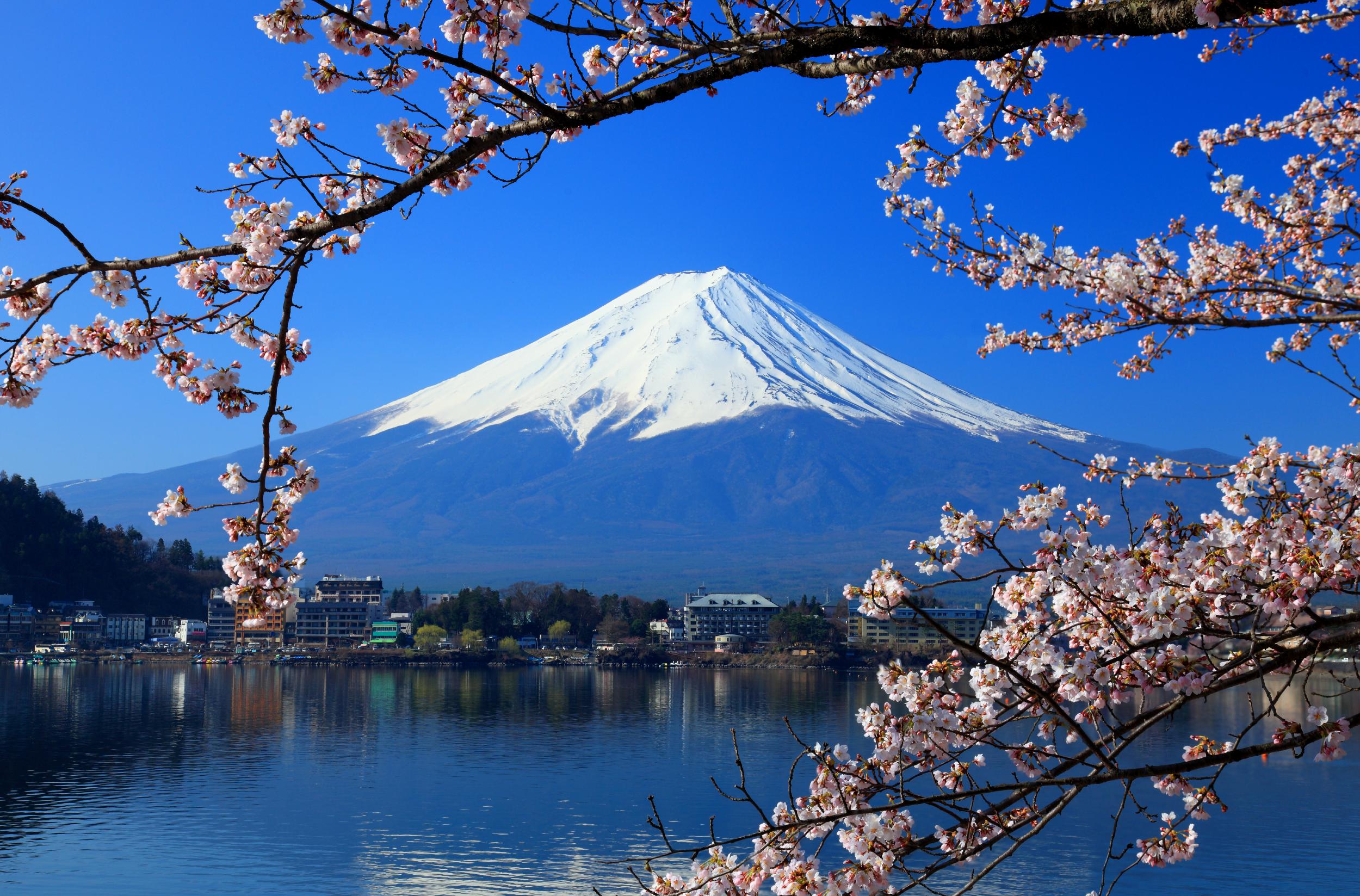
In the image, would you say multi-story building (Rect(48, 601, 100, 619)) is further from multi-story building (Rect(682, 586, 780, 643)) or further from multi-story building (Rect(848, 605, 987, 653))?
multi-story building (Rect(848, 605, 987, 653))

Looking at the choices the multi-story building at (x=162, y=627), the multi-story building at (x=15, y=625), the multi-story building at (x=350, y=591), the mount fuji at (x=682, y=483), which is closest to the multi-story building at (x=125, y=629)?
the multi-story building at (x=162, y=627)

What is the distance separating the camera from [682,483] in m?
173

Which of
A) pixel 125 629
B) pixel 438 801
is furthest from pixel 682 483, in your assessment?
pixel 438 801

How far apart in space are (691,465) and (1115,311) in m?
172

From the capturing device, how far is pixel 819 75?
2646mm

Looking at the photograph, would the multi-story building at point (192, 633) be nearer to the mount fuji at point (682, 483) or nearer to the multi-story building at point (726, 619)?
the multi-story building at point (726, 619)

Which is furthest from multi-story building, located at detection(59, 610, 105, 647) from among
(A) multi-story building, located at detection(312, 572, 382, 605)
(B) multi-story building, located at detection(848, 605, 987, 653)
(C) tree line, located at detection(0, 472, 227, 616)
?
(B) multi-story building, located at detection(848, 605, 987, 653)

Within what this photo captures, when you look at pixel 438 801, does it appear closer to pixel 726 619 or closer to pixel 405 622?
pixel 726 619

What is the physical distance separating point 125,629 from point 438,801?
72.5 m

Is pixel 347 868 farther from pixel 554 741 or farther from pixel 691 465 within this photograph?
pixel 691 465

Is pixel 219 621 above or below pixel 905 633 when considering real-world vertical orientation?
above

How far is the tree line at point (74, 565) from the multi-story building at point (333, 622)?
37.5 ft

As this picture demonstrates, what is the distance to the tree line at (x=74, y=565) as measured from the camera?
8394 cm

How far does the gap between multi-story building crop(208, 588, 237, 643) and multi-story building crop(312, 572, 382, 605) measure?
265 inches
